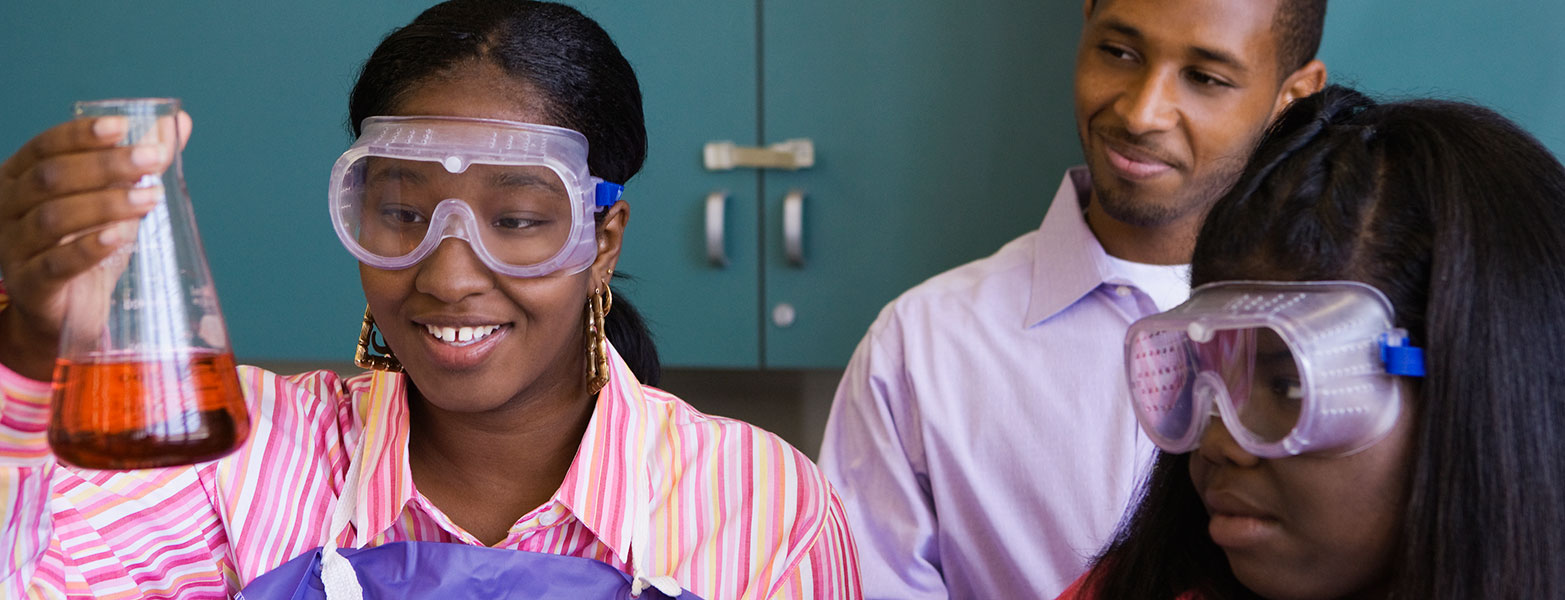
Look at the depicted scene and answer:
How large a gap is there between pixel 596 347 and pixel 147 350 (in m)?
0.57

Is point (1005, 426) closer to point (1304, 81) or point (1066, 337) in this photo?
point (1066, 337)

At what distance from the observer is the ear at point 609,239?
1.42m

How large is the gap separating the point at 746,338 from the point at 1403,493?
1.81 m

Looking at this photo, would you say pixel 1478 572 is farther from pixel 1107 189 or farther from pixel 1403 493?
pixel 1107 189

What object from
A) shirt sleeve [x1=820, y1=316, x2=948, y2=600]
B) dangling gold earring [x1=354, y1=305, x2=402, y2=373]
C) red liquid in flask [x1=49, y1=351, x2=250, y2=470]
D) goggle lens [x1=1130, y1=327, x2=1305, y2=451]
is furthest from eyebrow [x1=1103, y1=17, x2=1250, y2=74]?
red liquid in flask [x1=49, y1=351, x2=250, y2=470]

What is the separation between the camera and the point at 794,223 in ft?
8.58

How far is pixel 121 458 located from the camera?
2.95 ft

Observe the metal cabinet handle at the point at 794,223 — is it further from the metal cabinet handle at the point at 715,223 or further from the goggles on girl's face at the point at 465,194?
the goggles on girl's face at the point at 465,194

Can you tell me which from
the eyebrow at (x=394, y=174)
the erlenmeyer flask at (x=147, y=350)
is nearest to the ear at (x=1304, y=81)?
the eyebrow at (x=394, y=174)

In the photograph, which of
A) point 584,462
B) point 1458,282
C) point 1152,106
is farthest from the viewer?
point 1152,106

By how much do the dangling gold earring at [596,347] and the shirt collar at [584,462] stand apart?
1cm

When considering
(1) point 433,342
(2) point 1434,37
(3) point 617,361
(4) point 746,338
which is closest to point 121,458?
(1) point 433,342

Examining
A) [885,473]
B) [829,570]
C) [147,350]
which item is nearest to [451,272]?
[147,350]

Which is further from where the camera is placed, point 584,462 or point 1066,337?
point 1066,337
